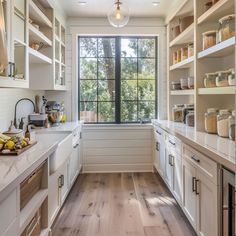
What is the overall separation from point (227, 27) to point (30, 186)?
2.08 metres

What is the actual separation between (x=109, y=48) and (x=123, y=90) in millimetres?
766

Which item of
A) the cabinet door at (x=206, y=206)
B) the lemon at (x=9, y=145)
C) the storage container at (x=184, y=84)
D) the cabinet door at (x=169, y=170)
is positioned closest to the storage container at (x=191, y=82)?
the storage container at (x=184, y=84)

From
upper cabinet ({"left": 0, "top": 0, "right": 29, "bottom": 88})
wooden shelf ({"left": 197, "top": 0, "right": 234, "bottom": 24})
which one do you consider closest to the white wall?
wooden shelf ({"left": 197, "top": 0, "right": 234, "bottom": 24})

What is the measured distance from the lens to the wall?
195 inches

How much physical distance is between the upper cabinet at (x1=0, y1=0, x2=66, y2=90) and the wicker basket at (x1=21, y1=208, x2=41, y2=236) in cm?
101

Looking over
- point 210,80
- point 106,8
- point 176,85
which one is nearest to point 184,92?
point 176,85

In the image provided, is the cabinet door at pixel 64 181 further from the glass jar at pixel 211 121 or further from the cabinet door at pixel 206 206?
the glass jar at pixel 211 121

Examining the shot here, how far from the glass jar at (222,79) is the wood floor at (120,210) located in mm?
1409

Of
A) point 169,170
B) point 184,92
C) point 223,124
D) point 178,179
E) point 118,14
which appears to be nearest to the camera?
point 223,124

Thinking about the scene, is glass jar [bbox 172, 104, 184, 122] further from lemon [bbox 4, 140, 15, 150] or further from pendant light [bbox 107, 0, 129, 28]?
lemon [bbox 4, 140, 15, 150]

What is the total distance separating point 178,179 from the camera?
317 cm

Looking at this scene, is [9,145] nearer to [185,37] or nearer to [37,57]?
[37,57]

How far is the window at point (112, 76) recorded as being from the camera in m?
5.07

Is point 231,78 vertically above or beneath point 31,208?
above
